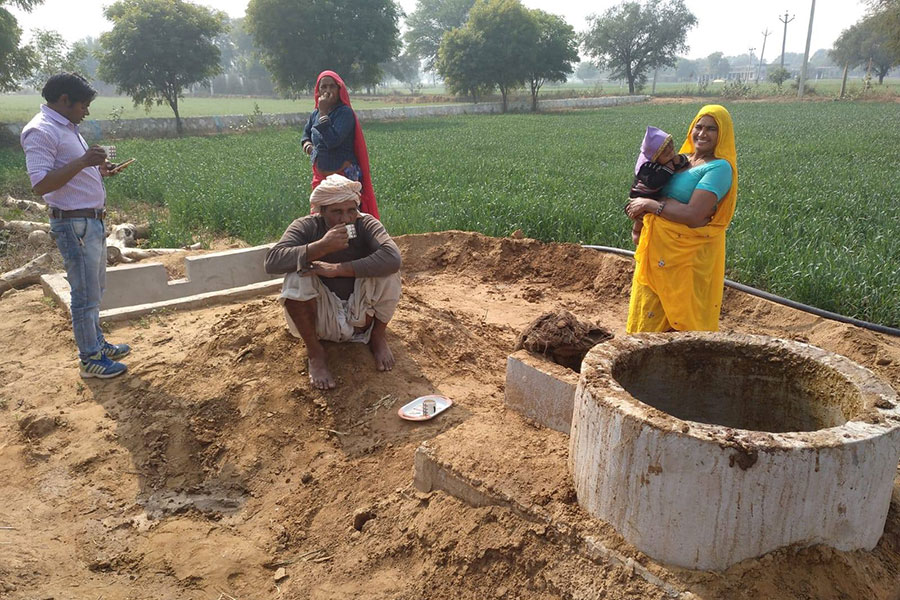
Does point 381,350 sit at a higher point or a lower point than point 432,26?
lower

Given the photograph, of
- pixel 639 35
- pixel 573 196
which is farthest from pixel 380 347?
pixel 639 35

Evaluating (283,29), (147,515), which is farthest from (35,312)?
(283,29)

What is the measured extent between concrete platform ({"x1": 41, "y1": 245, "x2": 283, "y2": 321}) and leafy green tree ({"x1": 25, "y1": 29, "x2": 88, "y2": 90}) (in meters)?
21.5

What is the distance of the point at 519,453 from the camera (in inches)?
108

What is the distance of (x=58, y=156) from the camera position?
3752mm

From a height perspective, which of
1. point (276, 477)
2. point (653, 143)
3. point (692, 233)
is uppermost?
point (653, 143)

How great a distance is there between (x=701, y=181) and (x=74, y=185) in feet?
11.9

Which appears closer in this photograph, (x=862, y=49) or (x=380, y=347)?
(x=380, y=347)

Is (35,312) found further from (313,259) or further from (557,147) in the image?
(557,147)

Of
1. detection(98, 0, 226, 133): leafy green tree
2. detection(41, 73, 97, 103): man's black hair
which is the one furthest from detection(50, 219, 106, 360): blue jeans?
detection(98, 0, 226, 133): leafy green tree

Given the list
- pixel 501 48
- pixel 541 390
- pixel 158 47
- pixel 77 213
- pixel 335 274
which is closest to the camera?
pixel 541 390

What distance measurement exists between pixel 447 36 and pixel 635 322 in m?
42.9

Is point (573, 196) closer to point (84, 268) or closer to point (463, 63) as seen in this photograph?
point (84, 268)

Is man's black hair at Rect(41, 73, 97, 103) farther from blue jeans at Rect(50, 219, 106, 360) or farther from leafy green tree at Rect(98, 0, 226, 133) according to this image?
leafy green tree at Rect(98, 0, 226, 133)
